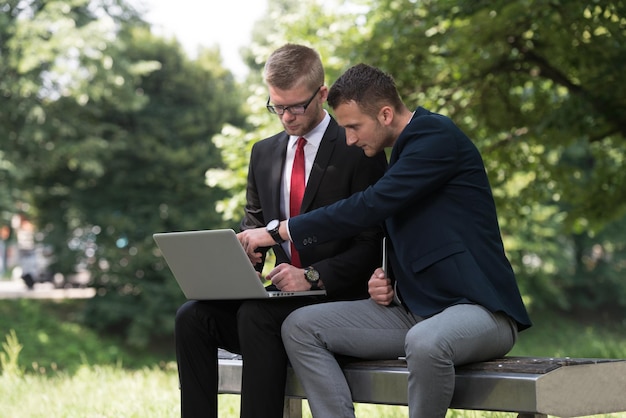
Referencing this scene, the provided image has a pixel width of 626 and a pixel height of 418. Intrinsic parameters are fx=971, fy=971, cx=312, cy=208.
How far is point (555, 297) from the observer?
105ft

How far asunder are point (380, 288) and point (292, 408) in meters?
1.04

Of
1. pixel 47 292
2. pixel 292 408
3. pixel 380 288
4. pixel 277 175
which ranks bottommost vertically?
pixel 47 292

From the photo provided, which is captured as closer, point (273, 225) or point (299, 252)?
point (273, 225)

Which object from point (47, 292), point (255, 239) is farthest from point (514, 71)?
point (47, 292)

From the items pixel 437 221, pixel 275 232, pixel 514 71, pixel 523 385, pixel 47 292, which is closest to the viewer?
pixel 523 385

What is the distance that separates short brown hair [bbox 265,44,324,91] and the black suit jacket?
0.84 feet

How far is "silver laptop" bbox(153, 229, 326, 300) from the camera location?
3367 mm

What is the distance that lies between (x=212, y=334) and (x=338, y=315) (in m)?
0.59

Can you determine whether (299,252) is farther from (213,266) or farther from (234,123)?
(234,123)

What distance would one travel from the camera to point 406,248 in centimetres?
339

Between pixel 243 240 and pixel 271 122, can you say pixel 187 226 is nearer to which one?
pixel 271 122

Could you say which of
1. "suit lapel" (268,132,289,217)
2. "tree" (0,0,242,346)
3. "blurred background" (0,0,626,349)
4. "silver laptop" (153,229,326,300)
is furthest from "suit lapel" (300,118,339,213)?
"tree" (0,0,242,346)

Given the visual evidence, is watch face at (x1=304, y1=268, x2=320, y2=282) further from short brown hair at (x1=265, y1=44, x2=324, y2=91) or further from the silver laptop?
short brown hair at (x1=265, y1=44, x2=324, y2=91)

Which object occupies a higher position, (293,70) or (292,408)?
(293,70)
